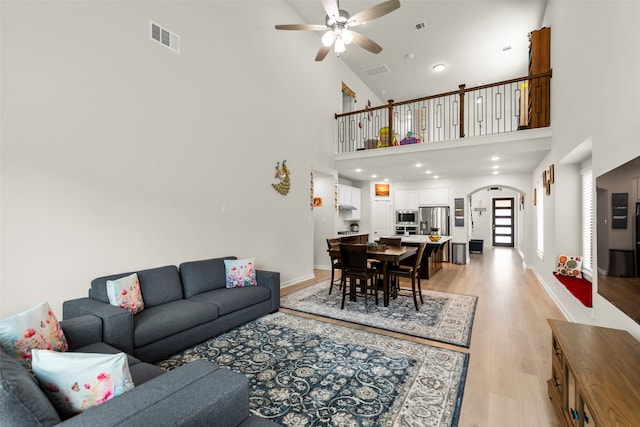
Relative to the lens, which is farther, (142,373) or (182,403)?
(142,373)

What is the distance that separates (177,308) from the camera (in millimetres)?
2986

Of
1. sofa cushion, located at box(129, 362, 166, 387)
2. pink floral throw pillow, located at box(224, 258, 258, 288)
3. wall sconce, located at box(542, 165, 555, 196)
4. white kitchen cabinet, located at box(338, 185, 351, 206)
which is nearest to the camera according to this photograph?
sofa cushion, located at box(129, 362, 166, 387)

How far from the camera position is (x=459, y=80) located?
8.48 metres

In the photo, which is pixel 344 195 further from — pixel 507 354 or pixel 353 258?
pixel 507 354

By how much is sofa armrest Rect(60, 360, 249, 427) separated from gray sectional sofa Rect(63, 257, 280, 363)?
1431mm

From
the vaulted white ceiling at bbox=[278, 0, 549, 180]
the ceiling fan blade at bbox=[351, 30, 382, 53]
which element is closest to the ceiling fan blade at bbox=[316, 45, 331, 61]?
the ceiling fan blade at bbox=[351, 30, 382, 53]

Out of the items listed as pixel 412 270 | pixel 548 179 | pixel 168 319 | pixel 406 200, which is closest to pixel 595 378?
pixel 412 270

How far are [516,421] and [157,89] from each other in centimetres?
456

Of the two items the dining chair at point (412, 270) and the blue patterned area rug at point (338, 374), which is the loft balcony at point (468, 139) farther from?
the blue patterned area rug at point (338, 374)

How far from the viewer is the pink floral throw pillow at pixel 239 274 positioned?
3.90 m

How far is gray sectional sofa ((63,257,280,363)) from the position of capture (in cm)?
244

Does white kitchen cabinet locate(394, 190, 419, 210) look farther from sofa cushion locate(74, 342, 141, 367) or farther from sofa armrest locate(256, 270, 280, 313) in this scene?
sofa cushion locate(74, 342, 141, 367)

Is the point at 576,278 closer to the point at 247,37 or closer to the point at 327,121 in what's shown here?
the point at 327,121

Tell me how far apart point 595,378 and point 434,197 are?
815 cm
